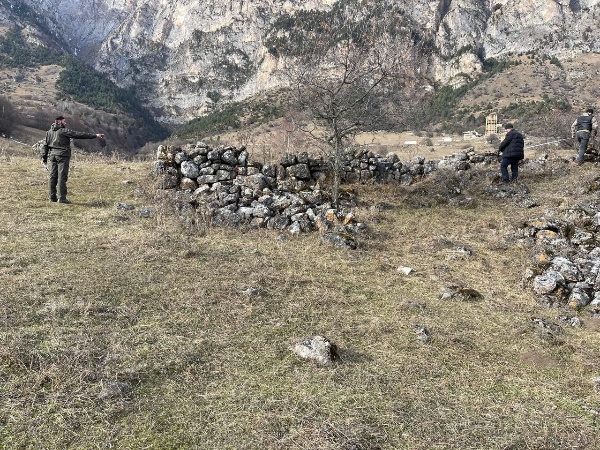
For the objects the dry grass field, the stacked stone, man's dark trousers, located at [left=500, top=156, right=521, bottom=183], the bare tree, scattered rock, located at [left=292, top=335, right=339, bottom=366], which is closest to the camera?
the dry grass field

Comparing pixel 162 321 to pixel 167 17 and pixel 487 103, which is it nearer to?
pixel 487 103

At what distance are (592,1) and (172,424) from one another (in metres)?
154

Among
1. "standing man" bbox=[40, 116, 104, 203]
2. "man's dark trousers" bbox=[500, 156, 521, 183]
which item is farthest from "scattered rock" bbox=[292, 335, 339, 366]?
"man's dark trousers" bbox=[500, 156, 521, 183]

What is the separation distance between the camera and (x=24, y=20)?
584 ft

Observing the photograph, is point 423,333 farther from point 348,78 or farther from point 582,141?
point 582,141

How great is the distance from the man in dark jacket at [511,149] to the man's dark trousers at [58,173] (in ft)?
39.0

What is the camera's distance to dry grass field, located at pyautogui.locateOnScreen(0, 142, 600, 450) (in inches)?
129

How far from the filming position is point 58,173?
31.6 feet

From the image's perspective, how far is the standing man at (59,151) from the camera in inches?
369

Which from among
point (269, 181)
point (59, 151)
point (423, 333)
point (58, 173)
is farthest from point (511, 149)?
point (58, 173)

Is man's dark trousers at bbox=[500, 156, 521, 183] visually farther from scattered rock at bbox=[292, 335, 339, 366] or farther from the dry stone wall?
scattered rock at bbox=[292, 335, 339, 366]

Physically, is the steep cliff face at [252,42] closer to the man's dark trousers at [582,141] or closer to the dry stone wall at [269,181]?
the man's dark trousers at [582,141]

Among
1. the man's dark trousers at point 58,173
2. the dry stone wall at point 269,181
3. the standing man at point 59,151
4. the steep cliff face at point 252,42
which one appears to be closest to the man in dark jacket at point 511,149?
the dry stone wall at point 269,181

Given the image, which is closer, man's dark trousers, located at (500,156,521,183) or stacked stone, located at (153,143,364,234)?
stacked stone, located at (153,143,364,234)
